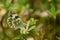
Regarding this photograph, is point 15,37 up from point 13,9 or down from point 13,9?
down

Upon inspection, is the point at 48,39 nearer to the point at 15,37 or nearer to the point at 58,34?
the point at 58,34

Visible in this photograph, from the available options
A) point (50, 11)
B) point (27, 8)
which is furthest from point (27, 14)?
point (50, 11)

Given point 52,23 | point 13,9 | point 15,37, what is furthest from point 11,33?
point 52,23

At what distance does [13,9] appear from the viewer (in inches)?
48.2

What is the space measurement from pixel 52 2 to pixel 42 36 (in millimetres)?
257

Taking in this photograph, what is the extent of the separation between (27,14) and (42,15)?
105 mm

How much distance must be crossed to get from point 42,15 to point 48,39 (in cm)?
17

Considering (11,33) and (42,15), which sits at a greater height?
(42,15)

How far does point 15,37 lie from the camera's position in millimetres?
1166

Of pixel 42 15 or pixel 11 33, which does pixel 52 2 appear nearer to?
pixel 42 15

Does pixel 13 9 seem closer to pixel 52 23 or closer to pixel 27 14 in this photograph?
pixel 27 14

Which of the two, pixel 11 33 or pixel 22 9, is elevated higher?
pixel 22 9

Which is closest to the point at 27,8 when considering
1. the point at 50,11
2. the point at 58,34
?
the point at 50,11

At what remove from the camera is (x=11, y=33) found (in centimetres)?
119
